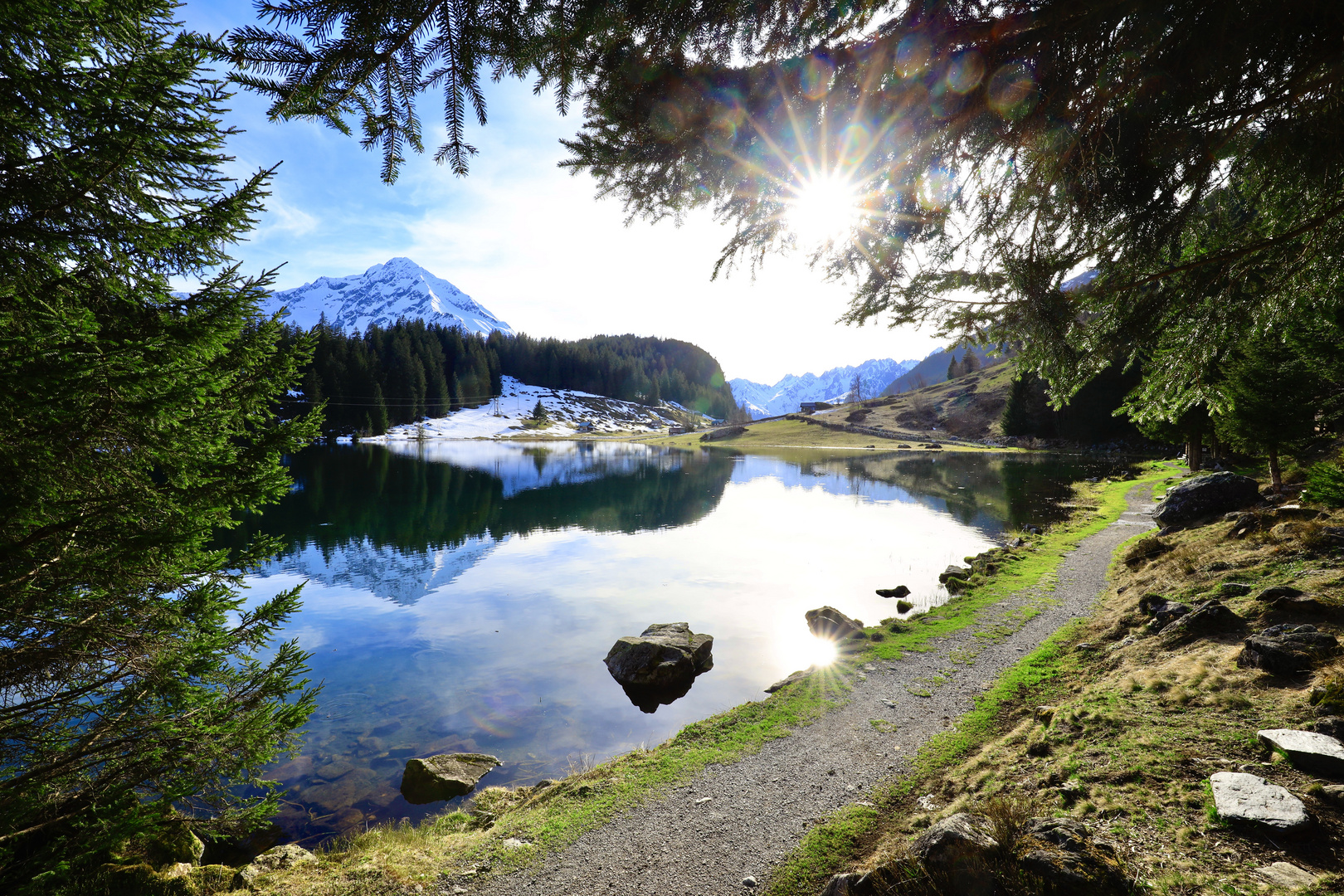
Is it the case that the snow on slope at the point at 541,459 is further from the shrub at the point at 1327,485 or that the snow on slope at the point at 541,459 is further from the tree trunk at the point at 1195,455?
the tree trunk at the point at 1195,455

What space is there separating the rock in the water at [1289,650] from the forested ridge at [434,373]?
7106cm

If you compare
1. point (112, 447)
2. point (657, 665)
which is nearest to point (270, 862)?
point (112, 447)

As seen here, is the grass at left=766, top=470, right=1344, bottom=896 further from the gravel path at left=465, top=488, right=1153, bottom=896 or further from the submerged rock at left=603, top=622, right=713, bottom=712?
the submerged rock at left=603, top=622, right=713, bottom=712

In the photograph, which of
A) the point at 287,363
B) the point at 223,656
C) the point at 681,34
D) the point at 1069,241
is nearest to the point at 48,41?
the point at 287,363

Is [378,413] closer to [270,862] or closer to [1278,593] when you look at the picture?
[270,862]

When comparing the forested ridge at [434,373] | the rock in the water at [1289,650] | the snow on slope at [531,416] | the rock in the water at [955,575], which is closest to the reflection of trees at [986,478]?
the rock in the water at [955,575]

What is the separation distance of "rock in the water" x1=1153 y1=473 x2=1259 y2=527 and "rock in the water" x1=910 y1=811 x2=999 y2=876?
872 inches

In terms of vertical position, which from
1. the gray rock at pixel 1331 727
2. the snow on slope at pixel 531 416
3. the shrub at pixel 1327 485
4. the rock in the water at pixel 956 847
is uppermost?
the snow on slope at pixel 531 416

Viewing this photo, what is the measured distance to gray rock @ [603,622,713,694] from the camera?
12312 millimetres

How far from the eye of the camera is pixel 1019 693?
9180 mm

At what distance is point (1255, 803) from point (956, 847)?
8.11 ft

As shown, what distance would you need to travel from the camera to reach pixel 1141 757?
17.9ft

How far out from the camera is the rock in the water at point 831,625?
551 inches

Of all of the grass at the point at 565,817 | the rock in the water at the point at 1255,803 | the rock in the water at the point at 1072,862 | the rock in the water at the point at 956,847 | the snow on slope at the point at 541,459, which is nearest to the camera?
the rock in the water at the point at 1072,862
